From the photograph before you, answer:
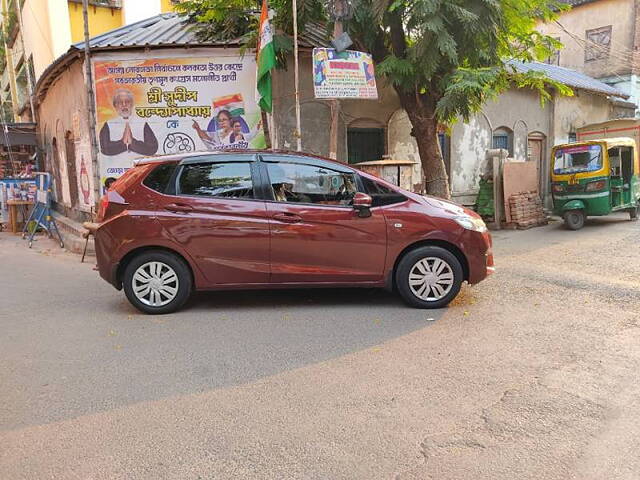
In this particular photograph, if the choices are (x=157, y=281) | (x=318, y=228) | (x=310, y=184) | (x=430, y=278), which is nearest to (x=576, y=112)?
(x=430, y=278)

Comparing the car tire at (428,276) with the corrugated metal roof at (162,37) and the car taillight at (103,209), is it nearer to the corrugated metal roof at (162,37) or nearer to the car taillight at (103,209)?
the car taillight at (103,209)

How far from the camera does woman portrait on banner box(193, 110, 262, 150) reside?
1023 cm

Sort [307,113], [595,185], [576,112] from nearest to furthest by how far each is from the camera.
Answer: [307,113], [595,185], [576,112]

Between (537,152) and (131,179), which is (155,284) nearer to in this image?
(131,179)

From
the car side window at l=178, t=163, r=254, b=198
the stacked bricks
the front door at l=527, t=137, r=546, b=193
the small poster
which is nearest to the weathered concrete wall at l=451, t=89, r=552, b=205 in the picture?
the front door at l=527, t=137, r=546, b=193

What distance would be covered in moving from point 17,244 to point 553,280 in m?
11.1

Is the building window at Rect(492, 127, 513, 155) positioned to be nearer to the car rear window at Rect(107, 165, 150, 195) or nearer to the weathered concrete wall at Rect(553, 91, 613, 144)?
the weathered concrete wall at Rect(553, 91, 613, 144)

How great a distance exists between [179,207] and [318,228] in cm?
150

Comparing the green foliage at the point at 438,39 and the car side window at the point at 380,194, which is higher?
the green foliage at the point at 438,39

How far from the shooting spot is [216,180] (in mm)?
5574

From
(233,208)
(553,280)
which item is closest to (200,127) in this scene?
(233,208)

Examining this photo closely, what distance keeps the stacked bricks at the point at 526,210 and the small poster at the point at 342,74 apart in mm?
5487

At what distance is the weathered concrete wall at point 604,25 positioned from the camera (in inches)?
906

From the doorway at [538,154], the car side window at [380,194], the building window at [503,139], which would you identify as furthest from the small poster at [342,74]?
Answer: the doorway at [538,154]
